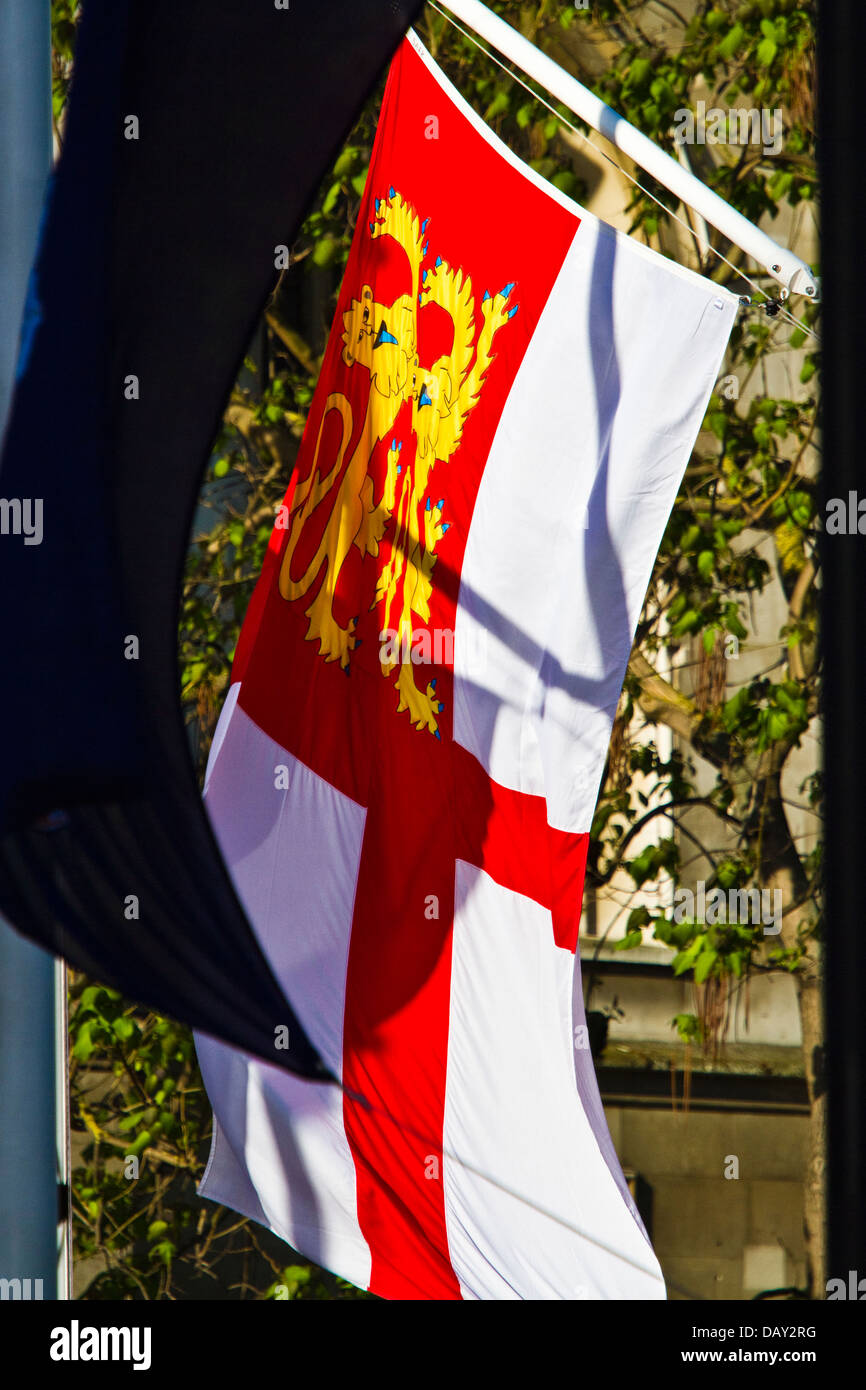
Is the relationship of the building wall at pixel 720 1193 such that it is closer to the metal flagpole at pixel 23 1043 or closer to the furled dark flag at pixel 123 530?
the metal flagpole at pixel 23 1043

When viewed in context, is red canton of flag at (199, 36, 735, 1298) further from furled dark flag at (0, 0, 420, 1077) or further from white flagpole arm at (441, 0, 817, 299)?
furled dark flag at (0, 0, 420, 1077)

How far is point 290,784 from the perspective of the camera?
4422 millimetres

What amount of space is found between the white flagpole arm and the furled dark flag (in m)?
0.95

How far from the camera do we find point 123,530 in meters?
3.04

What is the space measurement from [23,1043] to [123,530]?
133 centimetres

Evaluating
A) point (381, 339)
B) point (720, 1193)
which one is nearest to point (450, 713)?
point (381, 339)

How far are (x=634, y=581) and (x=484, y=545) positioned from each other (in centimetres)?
53

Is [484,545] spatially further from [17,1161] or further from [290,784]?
[17,1161]

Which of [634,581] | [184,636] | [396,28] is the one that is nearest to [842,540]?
[634,581]

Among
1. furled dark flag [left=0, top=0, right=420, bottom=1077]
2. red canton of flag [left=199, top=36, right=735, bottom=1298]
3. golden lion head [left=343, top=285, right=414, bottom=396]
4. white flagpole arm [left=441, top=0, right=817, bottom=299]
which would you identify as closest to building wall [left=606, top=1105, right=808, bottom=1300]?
red canton of flag [left=199, top=36, right=735, bottom=1298]

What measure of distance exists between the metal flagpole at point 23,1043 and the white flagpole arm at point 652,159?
1205 mm

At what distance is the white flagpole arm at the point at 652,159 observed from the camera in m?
3.45

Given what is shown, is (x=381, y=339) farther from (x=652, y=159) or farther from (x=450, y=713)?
(x=450, y=713)

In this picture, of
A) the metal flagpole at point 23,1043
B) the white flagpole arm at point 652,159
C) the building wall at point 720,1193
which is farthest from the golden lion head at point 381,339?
the building wall at point 720,1193
